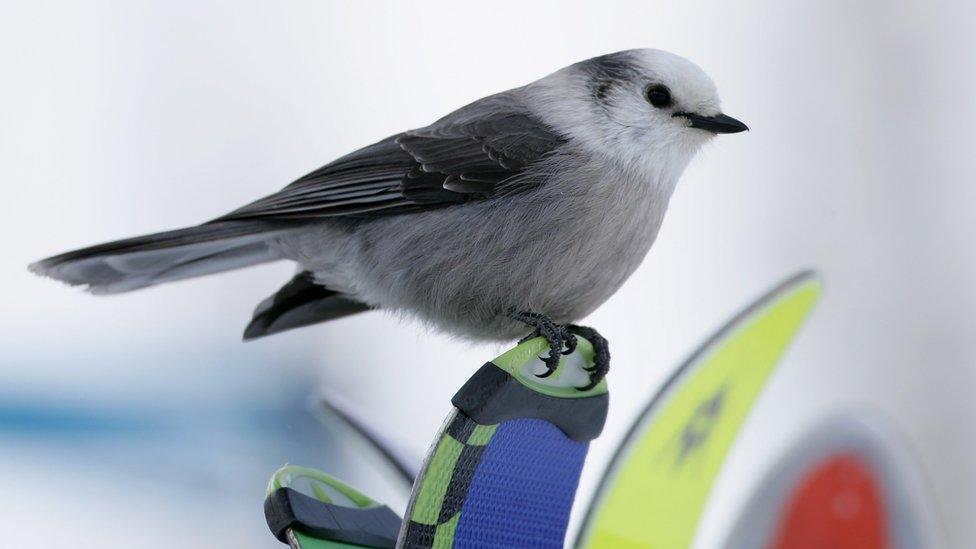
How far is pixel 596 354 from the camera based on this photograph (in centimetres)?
94

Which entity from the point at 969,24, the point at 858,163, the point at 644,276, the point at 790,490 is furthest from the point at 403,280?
the point at 969,24

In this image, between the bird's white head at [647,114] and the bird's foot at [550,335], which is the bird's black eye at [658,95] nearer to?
the bird's white head at [647,114]

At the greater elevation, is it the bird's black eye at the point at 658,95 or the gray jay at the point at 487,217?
the bird's black eye at the point at 658,95

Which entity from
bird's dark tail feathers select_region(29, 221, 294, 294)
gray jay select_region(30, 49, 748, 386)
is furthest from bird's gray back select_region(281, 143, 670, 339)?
bird's dark tail feathers select_region(29, 221, 294, 294)

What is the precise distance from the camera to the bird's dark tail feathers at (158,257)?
42.2 inches

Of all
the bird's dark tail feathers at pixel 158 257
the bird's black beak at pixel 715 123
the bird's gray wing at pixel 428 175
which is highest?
the bird's black beak at pixel 715 123

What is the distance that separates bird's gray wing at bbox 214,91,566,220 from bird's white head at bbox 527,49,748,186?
0.15 feet

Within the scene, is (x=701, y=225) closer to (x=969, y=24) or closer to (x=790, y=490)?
(x=969, y=24)

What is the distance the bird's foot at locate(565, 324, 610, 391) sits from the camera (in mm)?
865

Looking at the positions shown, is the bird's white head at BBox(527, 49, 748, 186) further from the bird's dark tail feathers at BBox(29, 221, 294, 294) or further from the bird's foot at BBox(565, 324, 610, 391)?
the bird's dark tail feathers at BBox(29, 221, 294, 294)

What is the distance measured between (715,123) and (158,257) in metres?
0.63

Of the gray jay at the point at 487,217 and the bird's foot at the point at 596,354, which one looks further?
the gray jay at the point at 487,217

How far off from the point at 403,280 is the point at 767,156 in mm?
1465

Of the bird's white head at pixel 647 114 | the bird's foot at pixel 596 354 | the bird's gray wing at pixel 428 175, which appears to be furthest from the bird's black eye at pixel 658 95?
the bird's foot at pixel 596 354
